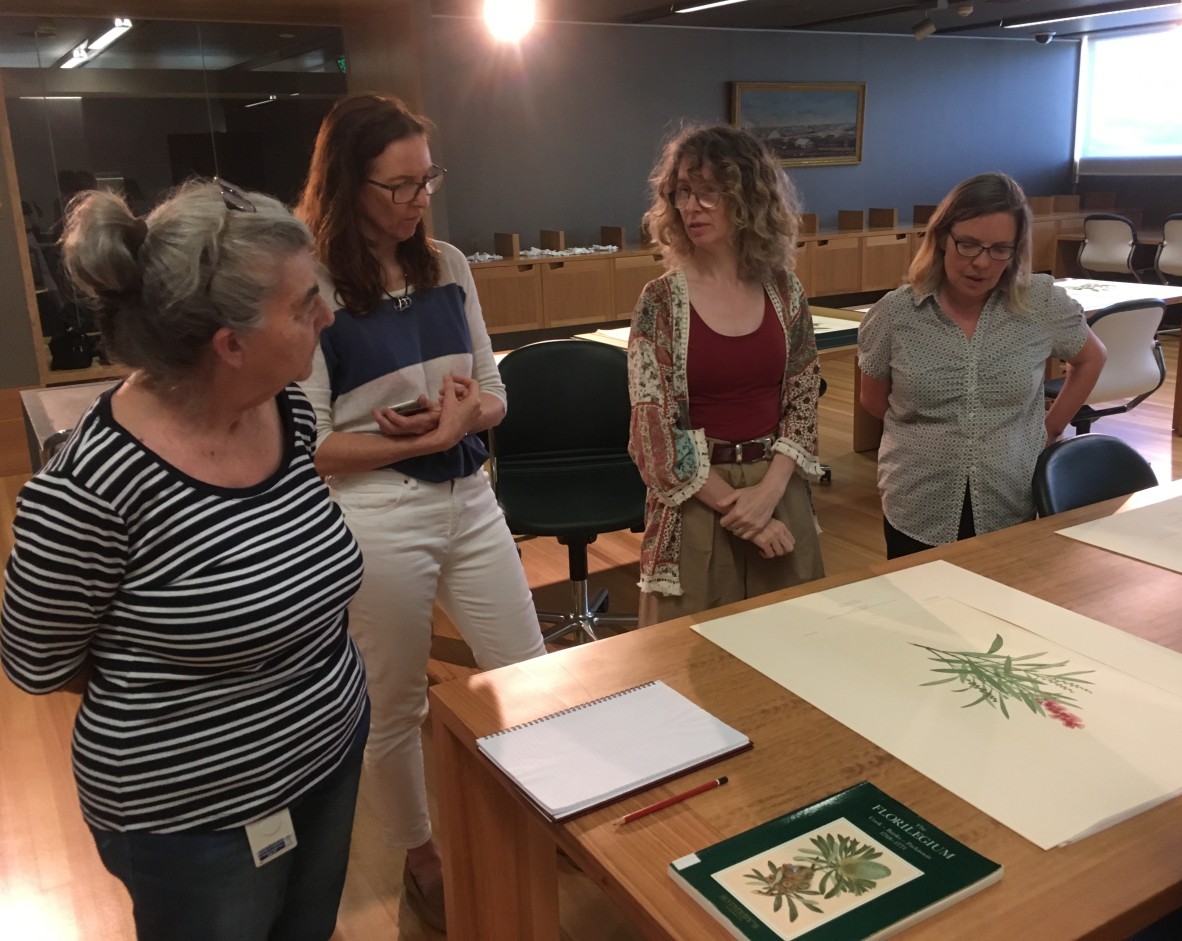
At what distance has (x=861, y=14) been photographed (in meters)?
7.01

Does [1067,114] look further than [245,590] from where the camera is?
Yes

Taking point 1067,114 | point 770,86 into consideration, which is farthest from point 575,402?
point 1067,114

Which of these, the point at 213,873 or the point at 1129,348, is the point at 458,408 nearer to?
the point at 213,873

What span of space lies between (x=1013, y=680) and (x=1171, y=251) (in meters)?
7.56

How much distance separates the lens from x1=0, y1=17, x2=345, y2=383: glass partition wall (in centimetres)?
532

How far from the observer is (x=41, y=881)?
2143 millimetres

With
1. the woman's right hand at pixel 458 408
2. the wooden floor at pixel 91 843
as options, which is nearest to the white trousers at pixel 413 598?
the woman's right hand at pixel 458 408

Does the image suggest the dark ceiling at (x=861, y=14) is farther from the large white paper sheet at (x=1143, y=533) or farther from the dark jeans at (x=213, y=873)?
the dark jeans at (x=213, y=873)

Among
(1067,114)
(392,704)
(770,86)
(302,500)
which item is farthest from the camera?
(1067,114)

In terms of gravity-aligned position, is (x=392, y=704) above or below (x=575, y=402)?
below

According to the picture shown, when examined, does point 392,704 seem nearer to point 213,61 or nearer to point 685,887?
point 685,887

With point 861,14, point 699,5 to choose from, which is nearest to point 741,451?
point 699,5

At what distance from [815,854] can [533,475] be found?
2.11m

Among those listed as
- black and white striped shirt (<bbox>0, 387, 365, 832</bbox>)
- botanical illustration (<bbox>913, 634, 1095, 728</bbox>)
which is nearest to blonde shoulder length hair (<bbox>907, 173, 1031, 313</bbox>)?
botanical illustration (<bbox>913, 634, 1095, 728</bbox>)
